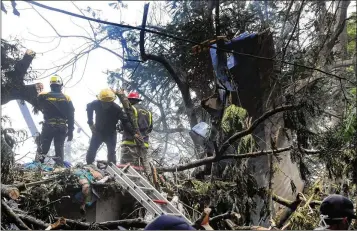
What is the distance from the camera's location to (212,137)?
625 centimetres

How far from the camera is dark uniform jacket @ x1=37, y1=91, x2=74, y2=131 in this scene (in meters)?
6.62

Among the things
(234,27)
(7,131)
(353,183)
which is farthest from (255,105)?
(7,131)

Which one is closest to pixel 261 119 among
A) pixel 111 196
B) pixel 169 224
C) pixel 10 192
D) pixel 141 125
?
pixel 141 125

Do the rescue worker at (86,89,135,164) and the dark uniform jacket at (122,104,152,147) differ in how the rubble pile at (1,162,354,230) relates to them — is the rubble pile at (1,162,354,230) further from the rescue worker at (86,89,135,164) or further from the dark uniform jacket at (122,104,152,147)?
the dark uniform jacket at (122,104,152,147)

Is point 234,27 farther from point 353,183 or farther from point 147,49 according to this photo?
point 353,183

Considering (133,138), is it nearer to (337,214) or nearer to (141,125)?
(141,125)

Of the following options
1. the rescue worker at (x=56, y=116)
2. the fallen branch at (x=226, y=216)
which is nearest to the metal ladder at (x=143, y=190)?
the fallen branch at (x=226, y=216)

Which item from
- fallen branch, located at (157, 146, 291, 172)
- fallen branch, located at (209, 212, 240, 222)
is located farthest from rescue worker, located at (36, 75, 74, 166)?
fallen branch, located at (209, 212, 240, 222)

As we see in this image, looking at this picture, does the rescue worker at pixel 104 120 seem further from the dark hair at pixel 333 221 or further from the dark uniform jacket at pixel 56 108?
the dark hair at pixel 333 221

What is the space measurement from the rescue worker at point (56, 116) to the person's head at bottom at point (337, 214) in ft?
15.9

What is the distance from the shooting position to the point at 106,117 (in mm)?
6590

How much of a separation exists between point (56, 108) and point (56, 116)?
0.15 meters

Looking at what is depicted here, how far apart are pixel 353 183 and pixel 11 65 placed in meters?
5.03

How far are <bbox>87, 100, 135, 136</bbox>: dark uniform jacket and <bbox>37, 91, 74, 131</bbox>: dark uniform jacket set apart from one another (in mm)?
490
